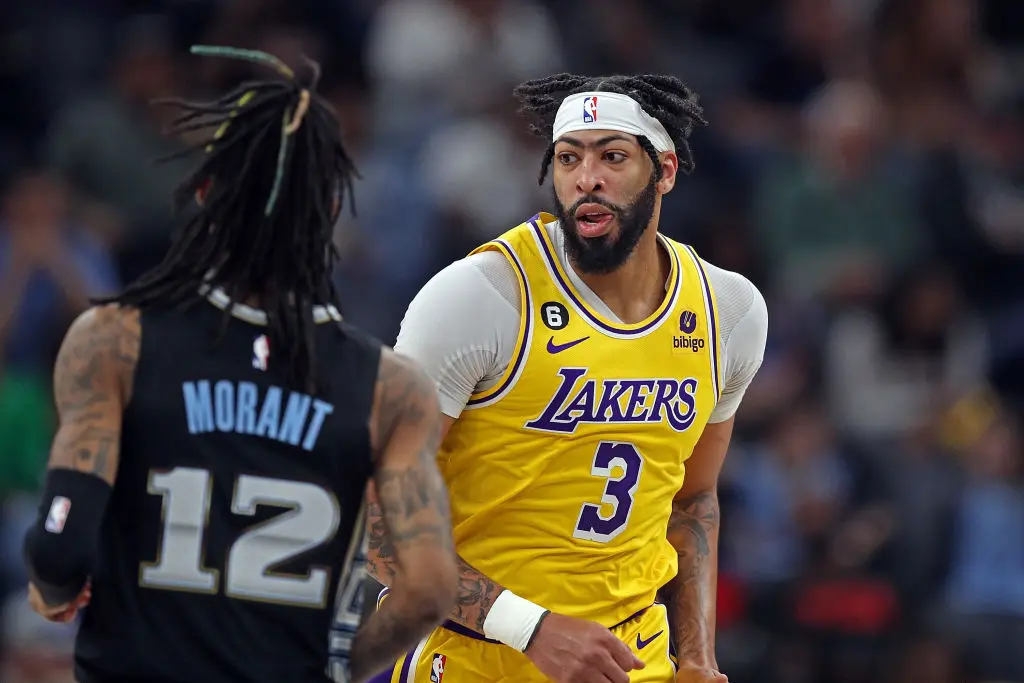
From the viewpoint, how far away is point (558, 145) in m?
5.36

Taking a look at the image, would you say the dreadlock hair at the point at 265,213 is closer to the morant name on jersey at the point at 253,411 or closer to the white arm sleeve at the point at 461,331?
the morant name on jersey at the point at 253,411

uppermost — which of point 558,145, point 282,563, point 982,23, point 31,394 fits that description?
point 982,23

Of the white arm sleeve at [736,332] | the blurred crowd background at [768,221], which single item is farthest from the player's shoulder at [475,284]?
the blurred crowd background at [768,221]

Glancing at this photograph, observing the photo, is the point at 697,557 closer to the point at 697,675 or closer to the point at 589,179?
the point at 697,675

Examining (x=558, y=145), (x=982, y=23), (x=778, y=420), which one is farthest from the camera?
(x=982, y=23)

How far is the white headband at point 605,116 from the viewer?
5293 millimetres

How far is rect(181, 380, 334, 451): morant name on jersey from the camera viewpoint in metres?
3.73

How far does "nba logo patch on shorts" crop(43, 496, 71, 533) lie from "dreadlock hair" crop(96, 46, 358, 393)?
21.3 inches

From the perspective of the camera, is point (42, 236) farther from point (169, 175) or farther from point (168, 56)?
point (168, 56)

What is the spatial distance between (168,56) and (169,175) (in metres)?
1.06

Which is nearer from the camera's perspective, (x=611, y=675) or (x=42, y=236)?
(x=611, y=675)

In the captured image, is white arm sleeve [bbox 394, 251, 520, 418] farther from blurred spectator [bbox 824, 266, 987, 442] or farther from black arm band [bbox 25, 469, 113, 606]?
blurred spectator [bbox 824, 266, 987, 442]

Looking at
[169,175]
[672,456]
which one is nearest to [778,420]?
[169,175]

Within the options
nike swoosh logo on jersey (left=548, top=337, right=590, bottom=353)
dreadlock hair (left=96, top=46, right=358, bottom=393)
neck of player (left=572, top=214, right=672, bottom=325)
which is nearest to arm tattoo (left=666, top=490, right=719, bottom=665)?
neck of player (left=572, top=214, right=672, bottom=325)
